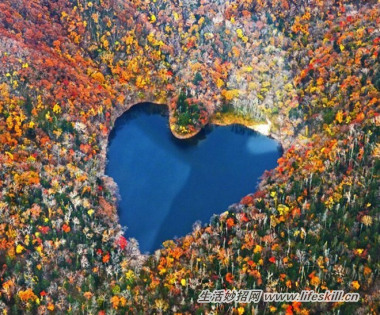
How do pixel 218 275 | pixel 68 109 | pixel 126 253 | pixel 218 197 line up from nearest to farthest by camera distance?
pixel 218 275
pixel 126 253
pixel 218 197
pixel 68 109

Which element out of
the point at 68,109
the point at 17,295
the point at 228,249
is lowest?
the point at 17,295

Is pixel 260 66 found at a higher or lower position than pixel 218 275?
higher

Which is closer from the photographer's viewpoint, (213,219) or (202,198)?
(213,219)

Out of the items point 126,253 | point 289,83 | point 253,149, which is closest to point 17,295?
point 126,253

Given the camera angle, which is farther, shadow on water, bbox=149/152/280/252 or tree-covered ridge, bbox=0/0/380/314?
shadow on water, bbox=149/152/280/252

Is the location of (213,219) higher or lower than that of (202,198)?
lower

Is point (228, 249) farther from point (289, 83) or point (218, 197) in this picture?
point (289, 83)

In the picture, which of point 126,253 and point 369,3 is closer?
point 126,253

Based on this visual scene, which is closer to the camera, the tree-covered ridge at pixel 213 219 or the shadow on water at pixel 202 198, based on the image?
the tree-covered ridge at pixel 213 219
